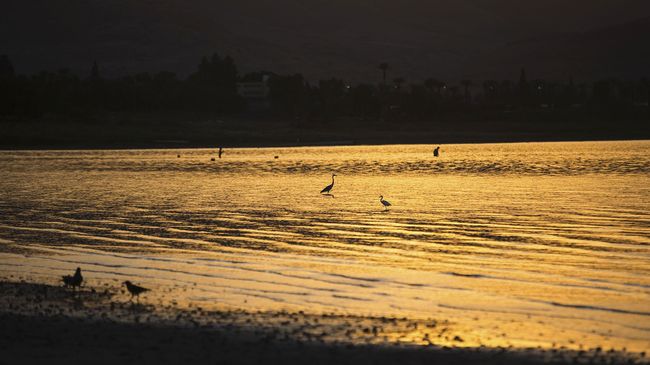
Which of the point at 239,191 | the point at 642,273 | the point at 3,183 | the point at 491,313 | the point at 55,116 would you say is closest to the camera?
the point at 491,313

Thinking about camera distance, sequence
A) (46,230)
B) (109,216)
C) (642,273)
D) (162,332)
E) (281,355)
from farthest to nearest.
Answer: (109,216) → (46,230) → (642,273) → (162,332) → (281,355)

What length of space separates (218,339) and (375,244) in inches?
523

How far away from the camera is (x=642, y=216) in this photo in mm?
36625

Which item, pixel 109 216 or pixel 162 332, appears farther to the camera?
pixel 109 216

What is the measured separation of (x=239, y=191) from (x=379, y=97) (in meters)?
125

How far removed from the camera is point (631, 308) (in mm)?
20078

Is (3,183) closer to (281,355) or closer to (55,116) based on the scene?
(281,355)

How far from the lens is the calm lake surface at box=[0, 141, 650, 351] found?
20562 millimetres

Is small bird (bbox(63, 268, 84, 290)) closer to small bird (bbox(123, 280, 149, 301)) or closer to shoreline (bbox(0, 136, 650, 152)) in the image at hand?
small bird (bbox(123, 280, 149, 301))

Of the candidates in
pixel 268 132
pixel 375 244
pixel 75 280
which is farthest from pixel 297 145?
pixel 75 280

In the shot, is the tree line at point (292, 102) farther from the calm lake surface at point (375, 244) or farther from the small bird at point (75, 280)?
the small bird at point (75, 280)

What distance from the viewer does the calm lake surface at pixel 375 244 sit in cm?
2056

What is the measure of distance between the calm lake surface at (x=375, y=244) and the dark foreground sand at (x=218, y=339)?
1.00 metres

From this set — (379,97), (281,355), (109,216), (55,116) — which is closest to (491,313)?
(281,355)
